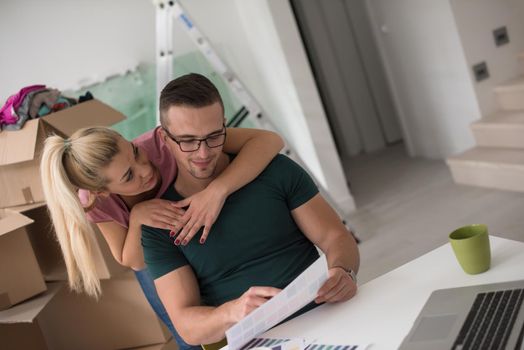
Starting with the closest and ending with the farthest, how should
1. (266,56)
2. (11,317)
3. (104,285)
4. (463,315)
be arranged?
(463,315) → (11,317) → (104,285) → (266,56)

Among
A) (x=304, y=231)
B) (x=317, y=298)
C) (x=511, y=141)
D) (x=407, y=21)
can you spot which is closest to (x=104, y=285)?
(x=304, y=231)

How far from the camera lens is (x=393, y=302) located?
1.29m

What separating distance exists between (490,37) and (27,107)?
9.46 feet

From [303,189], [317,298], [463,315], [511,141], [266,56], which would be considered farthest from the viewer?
[266,56]

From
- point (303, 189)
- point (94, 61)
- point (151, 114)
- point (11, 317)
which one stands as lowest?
point (11, 317)

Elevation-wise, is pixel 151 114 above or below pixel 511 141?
above

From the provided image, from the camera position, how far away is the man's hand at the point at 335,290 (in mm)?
1385

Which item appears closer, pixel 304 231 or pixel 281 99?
pixel 304 231

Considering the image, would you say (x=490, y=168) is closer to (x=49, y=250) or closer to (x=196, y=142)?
(x=49, y=250)

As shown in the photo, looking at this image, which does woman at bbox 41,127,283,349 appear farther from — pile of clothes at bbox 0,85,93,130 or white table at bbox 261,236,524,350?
pile of clothes at bbox 0,85,93,130

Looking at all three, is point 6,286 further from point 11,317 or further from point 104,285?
point 104,285

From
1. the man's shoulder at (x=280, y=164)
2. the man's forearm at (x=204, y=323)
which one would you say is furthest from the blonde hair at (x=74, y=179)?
the man's shoulder at (x=280, y=164)

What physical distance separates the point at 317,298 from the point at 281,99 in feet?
10.4

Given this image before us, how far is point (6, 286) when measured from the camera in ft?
7.92
